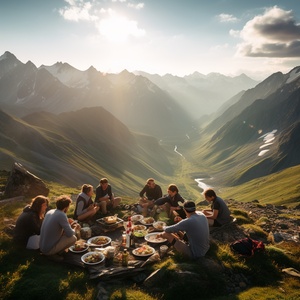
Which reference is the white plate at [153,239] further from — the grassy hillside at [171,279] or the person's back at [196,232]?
the person's back at [196,232]

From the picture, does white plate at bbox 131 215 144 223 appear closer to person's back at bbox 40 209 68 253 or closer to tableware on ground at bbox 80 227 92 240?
tableware on ground at bbox 80 227 92 240

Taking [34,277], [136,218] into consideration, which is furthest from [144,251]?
[136,218]

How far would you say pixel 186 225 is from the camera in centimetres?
1440

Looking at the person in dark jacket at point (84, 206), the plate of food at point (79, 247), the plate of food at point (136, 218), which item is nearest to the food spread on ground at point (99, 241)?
the plate of food at point (79, 247)

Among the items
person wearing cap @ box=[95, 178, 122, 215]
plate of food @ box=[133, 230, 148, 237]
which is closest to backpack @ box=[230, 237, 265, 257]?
plate of food @ box=[133, 230, 148, 237]

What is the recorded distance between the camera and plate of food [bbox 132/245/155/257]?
15.2m

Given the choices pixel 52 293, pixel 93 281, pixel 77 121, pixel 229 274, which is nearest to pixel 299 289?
pixel 229 274

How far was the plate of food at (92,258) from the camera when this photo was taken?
556 inches

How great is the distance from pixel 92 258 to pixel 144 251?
9.24ft

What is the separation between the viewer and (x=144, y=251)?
50.4 feet

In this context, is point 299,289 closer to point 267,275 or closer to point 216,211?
point 267,275

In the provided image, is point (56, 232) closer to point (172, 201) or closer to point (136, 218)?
point (136, 218)

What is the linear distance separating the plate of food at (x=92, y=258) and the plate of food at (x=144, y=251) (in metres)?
1.83

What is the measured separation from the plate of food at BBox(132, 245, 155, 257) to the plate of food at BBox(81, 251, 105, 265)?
1829 mm
